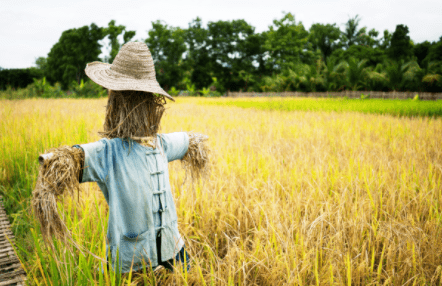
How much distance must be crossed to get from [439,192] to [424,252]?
2.51 ft

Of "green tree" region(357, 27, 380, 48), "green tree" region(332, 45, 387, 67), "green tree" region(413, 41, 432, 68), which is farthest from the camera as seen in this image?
"green tree" region(357, 27, 380, 48)

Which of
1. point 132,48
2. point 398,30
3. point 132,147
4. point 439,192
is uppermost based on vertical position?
point 398,30

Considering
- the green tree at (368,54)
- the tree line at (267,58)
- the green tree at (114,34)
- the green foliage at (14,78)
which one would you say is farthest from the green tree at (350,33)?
the green foliage at (14,78)

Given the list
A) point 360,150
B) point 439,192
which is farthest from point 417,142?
point 439,192

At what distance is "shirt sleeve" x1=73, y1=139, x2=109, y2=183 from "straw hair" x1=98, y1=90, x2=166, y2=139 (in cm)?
8

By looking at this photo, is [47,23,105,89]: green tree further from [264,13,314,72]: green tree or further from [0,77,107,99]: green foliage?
[264,13,314,72]: green tree

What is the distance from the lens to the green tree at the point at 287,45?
30000 mm

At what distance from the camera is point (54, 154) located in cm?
81

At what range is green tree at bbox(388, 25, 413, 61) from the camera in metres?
22.7

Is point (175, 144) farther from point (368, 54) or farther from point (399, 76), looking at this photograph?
point (368, 54)

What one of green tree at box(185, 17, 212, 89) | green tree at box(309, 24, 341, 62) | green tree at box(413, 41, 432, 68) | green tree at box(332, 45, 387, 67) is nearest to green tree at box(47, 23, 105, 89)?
green tree at box(185, 17, 212, 89)

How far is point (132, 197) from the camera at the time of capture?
99 cm

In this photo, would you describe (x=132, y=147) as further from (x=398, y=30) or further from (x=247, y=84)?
(x=247, y=84)

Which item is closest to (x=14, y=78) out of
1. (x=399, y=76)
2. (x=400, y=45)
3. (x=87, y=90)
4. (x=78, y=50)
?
(x=78, y=50)
